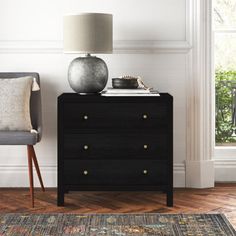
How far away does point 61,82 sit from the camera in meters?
4.76

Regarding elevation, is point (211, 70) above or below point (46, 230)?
above

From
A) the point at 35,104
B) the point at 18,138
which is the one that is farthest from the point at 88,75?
the point at 18,138

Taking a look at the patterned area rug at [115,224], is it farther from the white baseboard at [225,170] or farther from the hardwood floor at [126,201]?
the white baseboard at [225,170]

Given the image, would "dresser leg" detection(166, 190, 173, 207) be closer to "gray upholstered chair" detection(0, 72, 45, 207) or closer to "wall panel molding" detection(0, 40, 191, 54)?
"gray upholstered chair" detection(0, 72, 45, 207)

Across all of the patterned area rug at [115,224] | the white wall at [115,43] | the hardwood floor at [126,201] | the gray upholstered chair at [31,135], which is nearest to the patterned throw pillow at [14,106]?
the gray upholstered chair at [31,135]

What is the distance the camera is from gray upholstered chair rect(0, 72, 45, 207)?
13.7ft

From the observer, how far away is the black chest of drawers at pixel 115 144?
421 cm

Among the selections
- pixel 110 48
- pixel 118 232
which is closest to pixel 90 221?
pixel 118 232

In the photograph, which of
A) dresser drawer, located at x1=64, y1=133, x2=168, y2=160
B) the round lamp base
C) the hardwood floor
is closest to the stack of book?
the round lamp base

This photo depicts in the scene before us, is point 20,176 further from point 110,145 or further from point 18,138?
point 110,145

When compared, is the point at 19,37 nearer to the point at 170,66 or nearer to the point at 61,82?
the point at 61,82

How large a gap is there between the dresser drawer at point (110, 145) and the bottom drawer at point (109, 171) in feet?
0.15

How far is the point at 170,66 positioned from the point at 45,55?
905 millimetres

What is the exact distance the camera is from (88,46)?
4.27m
